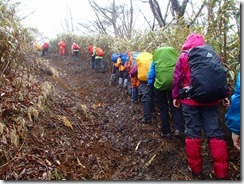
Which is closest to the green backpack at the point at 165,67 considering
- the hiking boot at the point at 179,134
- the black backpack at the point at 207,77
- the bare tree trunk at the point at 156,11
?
the hiking boot at the point at 179,134

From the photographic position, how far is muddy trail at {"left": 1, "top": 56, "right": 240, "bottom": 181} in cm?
381

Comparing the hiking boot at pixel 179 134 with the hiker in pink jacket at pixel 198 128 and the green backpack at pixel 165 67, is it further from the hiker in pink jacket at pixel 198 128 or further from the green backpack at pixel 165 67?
the hiker in pink jacket at pixel 198 128

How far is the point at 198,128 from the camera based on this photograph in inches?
146

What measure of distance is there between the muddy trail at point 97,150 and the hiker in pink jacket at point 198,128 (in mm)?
287

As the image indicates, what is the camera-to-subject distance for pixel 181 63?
3.87 metres

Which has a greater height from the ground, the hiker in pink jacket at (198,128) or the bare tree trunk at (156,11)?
the bare tree trunk at (156,11)

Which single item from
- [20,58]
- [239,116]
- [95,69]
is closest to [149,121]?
[20,58]

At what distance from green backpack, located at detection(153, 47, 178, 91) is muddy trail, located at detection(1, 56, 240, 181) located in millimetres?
1081

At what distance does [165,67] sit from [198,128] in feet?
4.86

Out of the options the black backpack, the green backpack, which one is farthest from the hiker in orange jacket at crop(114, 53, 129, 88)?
the black backpack

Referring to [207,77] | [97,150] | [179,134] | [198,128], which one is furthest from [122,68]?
[207,77]

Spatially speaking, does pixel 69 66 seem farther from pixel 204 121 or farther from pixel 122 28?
pixel 204 121

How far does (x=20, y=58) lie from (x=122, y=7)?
48.9ft

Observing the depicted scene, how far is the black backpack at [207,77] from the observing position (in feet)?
11.1
